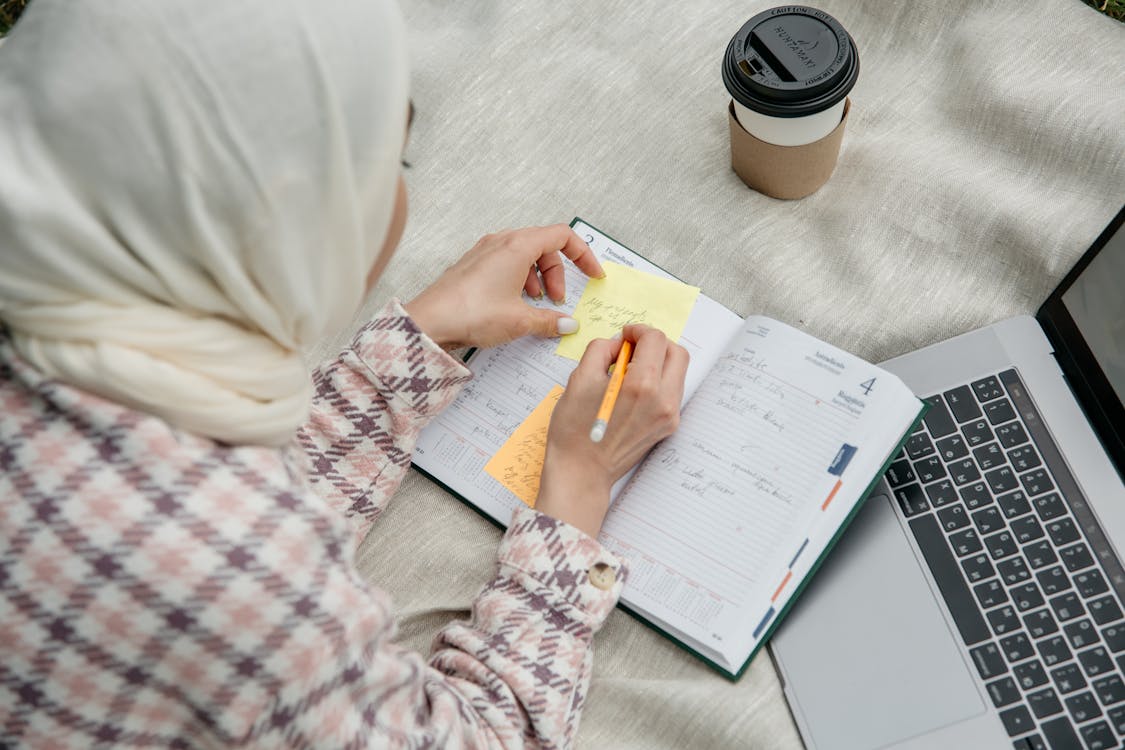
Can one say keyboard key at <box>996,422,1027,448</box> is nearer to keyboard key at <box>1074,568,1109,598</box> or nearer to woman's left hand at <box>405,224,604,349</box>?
keyboard key at <box>1074,568,1109,598</box>

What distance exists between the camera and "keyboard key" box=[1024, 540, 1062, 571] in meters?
0.79

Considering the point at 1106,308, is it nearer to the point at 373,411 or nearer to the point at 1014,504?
the point at 1014,504

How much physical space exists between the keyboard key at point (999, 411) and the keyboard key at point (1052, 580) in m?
0.13

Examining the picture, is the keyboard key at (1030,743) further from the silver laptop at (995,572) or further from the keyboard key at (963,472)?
the keyboard key at (963,472)

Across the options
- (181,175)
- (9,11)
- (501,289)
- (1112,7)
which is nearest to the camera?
(181,175)

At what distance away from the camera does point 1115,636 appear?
757mm

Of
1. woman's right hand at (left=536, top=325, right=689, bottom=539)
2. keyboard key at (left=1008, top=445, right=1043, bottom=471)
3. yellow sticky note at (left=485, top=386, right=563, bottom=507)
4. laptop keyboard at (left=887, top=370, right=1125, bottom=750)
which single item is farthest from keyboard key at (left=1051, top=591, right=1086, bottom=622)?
yellow sticky note at (left=485, top=386, right=563, bottom=507)

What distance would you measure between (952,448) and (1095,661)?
7.8 inches

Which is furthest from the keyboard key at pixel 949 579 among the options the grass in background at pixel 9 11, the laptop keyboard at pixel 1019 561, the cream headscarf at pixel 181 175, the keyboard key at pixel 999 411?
the grass in background at pixel 9 11

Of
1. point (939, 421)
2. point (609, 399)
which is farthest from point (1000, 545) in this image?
point (609, 399)

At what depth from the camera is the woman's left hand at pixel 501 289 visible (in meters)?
0.94

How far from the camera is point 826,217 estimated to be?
3.34 feet

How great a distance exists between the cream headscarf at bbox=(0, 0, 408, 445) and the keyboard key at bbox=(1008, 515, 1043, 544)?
1.89ft

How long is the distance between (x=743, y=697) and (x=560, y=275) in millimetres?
435
